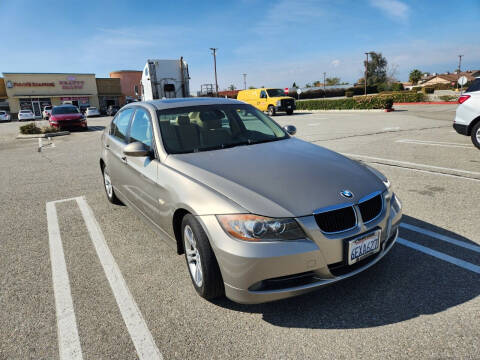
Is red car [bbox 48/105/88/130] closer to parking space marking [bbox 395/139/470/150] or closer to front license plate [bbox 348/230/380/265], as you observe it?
parking space marking [bbox 395/139/470/150]

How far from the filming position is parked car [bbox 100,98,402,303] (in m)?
2.34

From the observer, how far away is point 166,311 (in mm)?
2715

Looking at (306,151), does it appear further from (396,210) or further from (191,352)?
(191,352)

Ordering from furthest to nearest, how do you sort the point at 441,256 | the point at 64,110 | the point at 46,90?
the point at 46,90 → the point at 64,110 → the point at 441,256

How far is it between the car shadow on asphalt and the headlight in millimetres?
564

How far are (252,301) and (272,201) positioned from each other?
0.71 meters

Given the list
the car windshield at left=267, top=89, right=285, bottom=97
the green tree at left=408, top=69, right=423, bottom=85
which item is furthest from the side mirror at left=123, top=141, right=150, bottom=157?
the green tree at left=408, top=69, right=423, bottom=85

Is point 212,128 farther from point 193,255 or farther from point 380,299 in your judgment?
point 380,299

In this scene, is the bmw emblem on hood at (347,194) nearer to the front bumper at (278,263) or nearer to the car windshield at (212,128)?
the front bumper at (278,263)

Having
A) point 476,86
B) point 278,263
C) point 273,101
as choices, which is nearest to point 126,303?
point 278,263

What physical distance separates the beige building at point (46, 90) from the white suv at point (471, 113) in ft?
169

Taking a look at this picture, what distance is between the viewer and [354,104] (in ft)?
89.9

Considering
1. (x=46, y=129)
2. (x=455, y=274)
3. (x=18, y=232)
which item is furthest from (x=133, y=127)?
(x=46, y=129)

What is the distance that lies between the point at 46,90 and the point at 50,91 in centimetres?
53
